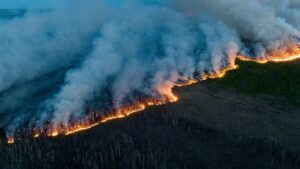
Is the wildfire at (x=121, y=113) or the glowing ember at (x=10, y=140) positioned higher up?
the wildfire at (x=121, y=113)

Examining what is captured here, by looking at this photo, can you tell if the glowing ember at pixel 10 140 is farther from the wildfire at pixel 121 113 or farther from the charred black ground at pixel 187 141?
the charred black ground at pixel 187 141

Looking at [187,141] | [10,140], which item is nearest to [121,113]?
[187,141]

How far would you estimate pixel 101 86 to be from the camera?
1423 inches

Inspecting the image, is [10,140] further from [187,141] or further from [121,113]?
[187,141]

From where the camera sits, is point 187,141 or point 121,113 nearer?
point 187,141

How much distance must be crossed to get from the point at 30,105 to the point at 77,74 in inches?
160

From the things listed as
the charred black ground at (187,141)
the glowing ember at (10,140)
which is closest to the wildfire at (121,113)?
the glowing ember at (10,140)

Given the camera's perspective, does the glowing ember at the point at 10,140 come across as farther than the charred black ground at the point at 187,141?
Yes

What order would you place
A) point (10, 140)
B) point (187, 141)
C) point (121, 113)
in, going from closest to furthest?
1. point (187, 141)
2. point (10, 140)
3. point (121, 113)

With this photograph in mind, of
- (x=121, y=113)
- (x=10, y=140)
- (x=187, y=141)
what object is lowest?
(x=187, y=141)

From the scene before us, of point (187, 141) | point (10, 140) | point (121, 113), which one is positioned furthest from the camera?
point (121, 113)

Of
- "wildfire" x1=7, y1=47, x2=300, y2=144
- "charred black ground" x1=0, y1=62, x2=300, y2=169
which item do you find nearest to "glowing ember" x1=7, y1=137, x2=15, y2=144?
"wildfire" x1=7, y1=47, x2=300, y2=144

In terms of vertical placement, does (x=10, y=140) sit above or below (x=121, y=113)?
below

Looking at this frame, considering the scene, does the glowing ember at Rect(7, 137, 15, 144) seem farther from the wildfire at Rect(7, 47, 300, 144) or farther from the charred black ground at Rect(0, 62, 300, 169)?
the charred black ground at Rect(0, 62, 300, 169)
